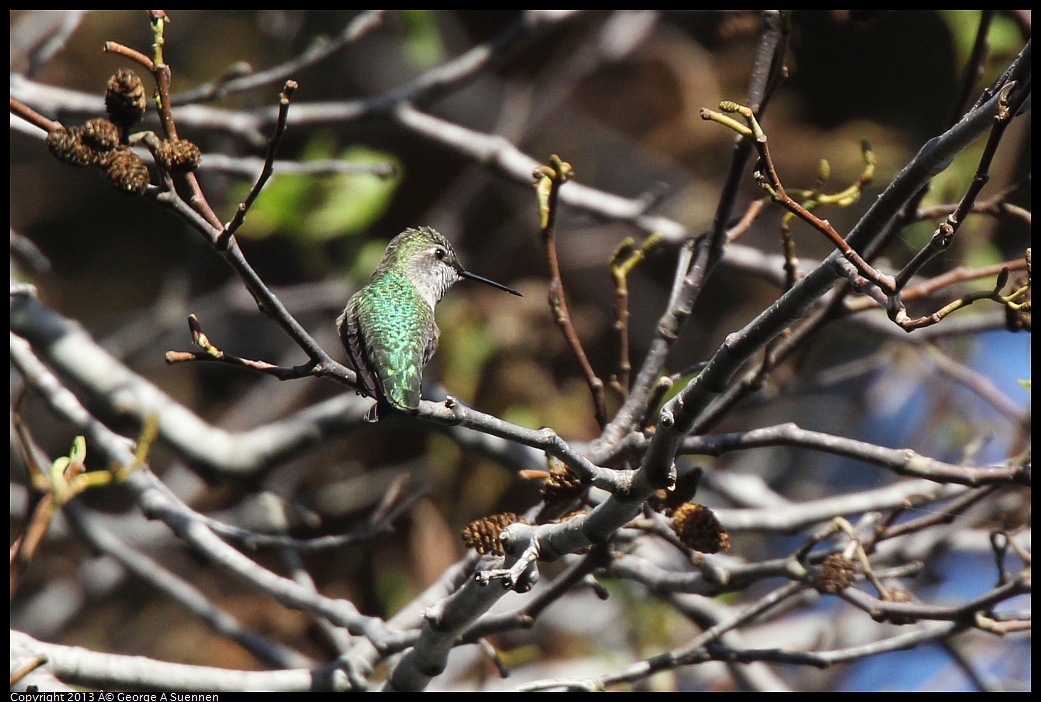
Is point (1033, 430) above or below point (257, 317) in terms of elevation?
below

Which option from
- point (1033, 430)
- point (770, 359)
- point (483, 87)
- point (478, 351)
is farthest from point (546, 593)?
point (483, 87)

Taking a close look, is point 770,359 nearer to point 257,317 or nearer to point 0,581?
point 0,581

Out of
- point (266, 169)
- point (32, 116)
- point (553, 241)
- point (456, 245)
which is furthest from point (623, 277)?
point (456, 245)

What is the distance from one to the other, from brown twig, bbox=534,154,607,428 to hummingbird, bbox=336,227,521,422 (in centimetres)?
40

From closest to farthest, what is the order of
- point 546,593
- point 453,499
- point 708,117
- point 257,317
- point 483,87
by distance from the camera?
point 708,117, point 546,593, point 453,499, point 257,317, point 483,87

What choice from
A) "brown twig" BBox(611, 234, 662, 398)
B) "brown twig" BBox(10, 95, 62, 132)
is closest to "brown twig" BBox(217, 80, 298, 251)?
"brown twig" BBox(10, 95, 62, 132)

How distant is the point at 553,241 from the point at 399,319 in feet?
2.50

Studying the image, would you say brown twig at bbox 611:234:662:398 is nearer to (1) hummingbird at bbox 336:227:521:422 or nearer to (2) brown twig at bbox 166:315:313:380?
(1) hummingbird at bbox 336:227:521:422

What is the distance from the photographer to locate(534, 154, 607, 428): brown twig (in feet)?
6.98

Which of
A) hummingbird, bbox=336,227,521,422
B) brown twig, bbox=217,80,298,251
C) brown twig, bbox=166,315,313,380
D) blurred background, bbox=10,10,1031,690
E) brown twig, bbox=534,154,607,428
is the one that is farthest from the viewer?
blurred background, bbox=10,10,1031,690

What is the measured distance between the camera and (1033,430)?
213 centimetres

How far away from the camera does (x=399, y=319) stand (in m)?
2.89

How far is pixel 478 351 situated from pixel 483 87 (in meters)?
2.35

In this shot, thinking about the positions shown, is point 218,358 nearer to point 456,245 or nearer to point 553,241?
point 553,241
